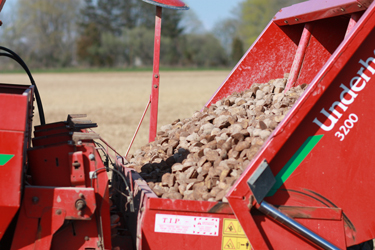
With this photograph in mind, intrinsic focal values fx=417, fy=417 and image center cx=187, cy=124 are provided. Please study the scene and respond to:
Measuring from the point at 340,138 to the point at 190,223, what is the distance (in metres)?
1.07

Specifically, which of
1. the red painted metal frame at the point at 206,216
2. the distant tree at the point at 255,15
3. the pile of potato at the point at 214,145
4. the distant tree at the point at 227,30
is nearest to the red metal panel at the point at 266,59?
the pile of potato at the point at 214,145

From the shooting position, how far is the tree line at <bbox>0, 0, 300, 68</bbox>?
56062mm

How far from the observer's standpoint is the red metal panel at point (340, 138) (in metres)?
2.53

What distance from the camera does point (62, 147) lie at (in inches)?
94.9

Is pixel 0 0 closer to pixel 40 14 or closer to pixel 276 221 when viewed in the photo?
pixel 276 221

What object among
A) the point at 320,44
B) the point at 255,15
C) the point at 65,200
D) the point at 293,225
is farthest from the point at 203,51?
the point at 65,200

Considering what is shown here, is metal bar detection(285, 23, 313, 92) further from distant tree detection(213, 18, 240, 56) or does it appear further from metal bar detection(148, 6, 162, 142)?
distant tree detection(213, 18, 240, 56)

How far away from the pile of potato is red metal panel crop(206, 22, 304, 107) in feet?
0.45

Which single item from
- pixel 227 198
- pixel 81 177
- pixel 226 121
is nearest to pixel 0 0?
pixel 81 177

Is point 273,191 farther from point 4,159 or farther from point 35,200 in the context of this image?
point 4,159

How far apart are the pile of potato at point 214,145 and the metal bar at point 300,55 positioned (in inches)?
4.2

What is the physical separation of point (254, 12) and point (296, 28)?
207 ft

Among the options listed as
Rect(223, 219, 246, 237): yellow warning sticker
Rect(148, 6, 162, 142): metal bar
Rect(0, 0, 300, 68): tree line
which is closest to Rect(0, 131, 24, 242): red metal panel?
Rect(223, 219, 246, 237): yellow warning sticker

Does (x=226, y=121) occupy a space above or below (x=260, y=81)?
below
